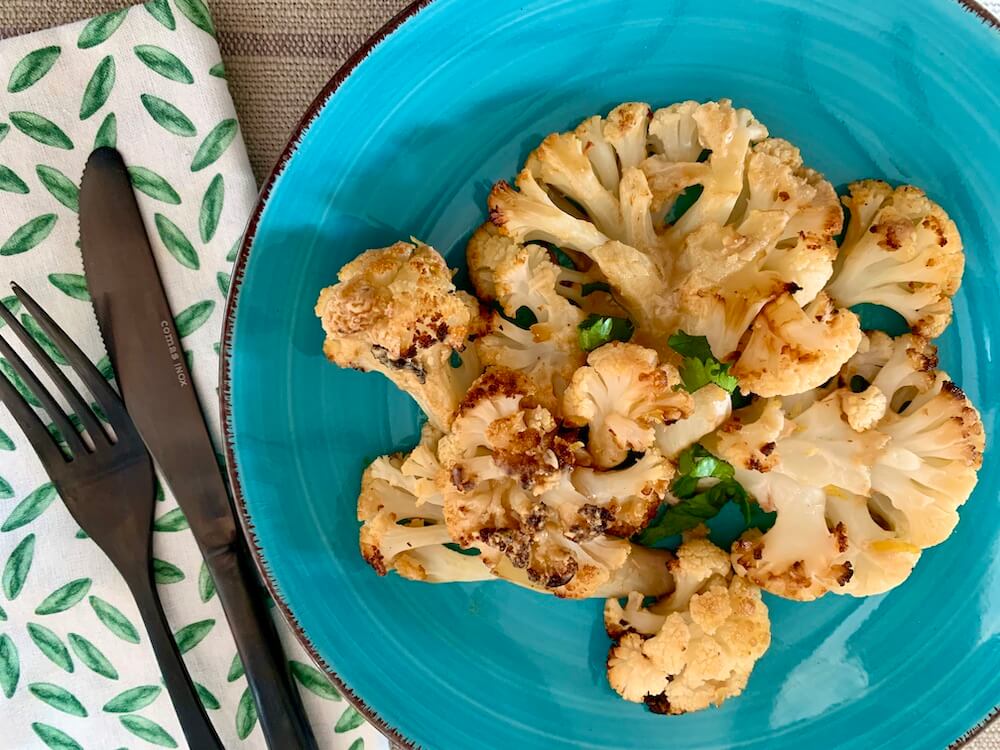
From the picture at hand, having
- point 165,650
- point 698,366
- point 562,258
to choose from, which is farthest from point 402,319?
point 165,650

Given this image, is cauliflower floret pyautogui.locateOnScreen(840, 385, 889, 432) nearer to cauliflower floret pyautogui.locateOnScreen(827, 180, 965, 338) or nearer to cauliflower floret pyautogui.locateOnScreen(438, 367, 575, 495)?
cauliflower floret pyautogui.locateOnScreen(827, 180, 965, 338)

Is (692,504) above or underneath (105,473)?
underneath

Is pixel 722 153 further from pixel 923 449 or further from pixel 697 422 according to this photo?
pixel 923 449

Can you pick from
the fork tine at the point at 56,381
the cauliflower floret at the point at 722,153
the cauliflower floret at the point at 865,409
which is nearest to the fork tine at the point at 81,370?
the fork tine at the point at 56,381

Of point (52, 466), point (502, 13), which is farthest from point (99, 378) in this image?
point (502, 13)

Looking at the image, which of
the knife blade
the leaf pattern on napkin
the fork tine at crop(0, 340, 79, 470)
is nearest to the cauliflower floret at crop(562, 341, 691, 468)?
the knife blade
